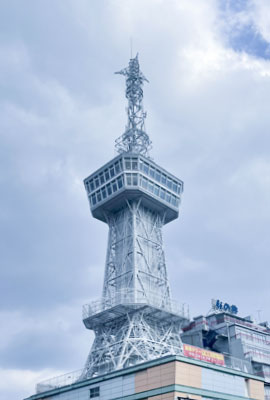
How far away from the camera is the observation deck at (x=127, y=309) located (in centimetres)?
8166

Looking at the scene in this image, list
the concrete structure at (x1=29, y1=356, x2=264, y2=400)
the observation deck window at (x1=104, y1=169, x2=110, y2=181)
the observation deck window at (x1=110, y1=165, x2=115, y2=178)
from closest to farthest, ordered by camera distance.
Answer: the concrete structure at (x1=29, y1=356, x2=264, y2=400)
the observation deck window at (x1=110, y1=165, x2=115, y2=178)
the observation deck window at (x1=104, y1=169, x2=110, y2=181)

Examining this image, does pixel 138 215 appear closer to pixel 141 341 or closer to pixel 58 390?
pixel 141 341

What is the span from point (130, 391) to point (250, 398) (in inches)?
653

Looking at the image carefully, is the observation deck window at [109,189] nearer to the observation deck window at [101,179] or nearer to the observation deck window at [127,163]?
the observation deck window at [101,179]

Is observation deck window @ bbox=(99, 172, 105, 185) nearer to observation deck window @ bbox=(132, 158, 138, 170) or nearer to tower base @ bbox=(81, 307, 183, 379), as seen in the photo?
observation deck window @ bbox=(132, 158, 138, 170)

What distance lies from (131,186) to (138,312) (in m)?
23.5

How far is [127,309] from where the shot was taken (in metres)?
82.1

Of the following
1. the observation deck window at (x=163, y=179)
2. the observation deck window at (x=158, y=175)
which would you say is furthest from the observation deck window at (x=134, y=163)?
the observation deck window at (x=163, y=179)

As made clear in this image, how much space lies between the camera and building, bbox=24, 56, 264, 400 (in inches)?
2381

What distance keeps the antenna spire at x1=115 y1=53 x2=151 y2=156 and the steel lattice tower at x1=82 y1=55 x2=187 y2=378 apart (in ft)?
0.69

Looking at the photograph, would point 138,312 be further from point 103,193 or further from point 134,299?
point 103,193

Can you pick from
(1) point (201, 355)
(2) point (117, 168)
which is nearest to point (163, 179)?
(2) point (117, 168)

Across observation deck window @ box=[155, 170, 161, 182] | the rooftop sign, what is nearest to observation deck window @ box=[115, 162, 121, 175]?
observation deck window @ box=[155, 170, 161, 182]

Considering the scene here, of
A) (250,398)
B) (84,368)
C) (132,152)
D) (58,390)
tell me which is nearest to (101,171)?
(132,152)
